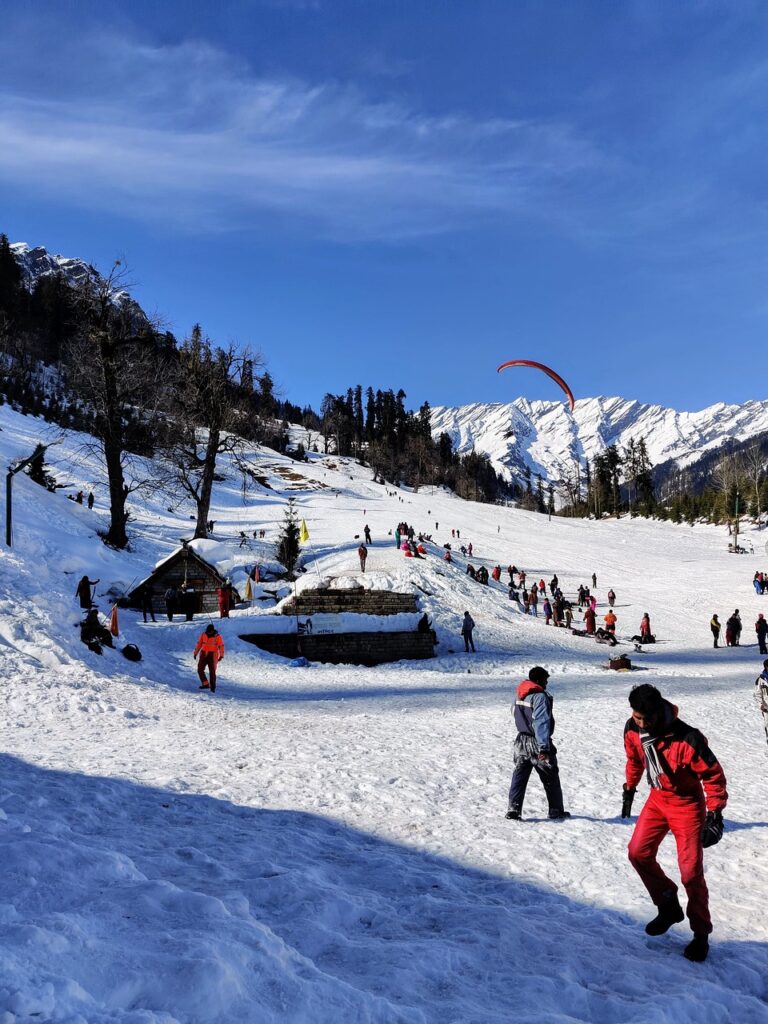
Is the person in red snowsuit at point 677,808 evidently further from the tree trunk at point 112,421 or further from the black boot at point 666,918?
the tree trunk at point 112,421

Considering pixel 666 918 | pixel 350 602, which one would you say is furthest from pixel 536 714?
pixel 350 602

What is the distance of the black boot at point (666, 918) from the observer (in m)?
4.72

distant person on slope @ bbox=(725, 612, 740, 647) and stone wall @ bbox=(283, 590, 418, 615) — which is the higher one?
stone wall @ bbox=(283, 590, 418, 615)

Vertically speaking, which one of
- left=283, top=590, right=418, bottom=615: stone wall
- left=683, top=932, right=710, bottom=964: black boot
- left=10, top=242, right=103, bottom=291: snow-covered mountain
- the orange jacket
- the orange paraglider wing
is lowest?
left=683, top=932, right=710, bottom=964: black boot

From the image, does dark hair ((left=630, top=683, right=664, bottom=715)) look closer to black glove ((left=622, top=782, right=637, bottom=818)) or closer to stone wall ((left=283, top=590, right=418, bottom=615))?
black glove ((left=622, top=782, right=637, bottom=818))

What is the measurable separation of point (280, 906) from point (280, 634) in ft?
57.7

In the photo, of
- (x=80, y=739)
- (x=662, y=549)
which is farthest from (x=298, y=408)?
(x=80, y=739)

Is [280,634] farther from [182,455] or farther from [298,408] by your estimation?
[298,408]

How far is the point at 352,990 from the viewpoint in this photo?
3.46m

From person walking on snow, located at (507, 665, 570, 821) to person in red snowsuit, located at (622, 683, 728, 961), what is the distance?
238cm

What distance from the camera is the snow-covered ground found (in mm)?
3416

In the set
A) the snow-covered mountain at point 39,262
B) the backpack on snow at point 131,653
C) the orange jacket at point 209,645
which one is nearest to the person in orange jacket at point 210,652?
the orange jacket at point 209,645

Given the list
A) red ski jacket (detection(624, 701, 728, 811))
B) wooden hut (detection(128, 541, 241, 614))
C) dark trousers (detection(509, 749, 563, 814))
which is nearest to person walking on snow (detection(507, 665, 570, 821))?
dark trousers (detection(509, 749, 563, 814))

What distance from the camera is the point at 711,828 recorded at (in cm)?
451
